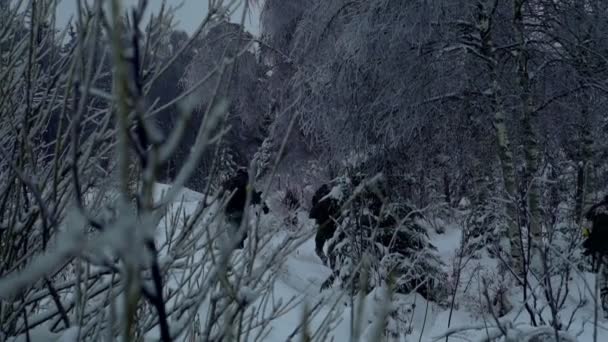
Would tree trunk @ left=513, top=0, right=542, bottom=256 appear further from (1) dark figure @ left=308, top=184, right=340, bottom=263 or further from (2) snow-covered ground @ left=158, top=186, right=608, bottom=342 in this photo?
(1) dark figure @ left=308, top=184, right=340, bottom=263

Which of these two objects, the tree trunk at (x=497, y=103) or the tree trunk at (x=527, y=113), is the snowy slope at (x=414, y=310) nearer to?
the tree trunk at (x=497, y=103)

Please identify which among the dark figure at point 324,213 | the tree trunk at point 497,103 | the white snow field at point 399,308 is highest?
the tree trunk at point 497,103

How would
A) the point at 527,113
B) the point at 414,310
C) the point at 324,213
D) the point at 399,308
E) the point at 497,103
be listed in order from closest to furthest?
1. the point at 414,310
2. the point at 399,308
3. the point at 497,103
4. the point at 527,113
5. the point at 324,213

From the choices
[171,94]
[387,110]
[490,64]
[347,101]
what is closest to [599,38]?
[490,64]

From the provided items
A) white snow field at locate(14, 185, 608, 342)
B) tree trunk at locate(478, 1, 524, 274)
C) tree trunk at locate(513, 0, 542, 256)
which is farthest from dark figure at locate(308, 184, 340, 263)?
tree trunk at locate(513, 0, 542, 256)

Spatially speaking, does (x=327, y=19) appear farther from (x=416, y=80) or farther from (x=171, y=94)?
(x=171, y=94)

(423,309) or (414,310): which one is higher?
(423,309)

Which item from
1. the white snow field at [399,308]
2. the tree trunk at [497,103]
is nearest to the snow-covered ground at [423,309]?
the white snow field at [399,308]

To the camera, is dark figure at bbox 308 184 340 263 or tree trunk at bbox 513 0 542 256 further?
dark figure at bbox 308 184 340 263

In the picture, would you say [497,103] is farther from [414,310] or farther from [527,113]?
[414,310]

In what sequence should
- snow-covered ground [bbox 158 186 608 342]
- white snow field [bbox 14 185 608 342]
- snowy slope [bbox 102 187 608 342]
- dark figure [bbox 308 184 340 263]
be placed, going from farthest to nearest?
1. dark figure [bbox 308 184 340 263]
2. snow-covered ground [bbox 158 186 608 342]
3. snowy slope [bbox 102 187 608 342]
4. white snow field [bbox 14 185 608 342]

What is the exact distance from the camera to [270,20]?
10.6 meters

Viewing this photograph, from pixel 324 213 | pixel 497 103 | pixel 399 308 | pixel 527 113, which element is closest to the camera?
pixel 399 308

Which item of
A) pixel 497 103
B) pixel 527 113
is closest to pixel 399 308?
pixel 497 103
